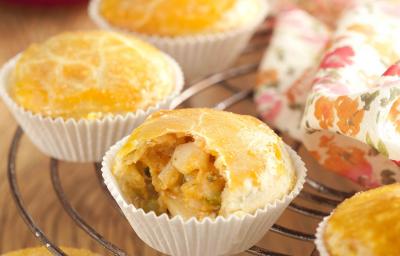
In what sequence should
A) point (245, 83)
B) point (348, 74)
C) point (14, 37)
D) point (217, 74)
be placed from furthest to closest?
point (14, 37), point (245, 83), point (217, 74), point (348, 74)

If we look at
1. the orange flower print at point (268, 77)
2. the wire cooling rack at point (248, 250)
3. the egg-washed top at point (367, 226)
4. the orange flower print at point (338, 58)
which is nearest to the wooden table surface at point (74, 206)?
the wire cooling rack at point (248, 250)

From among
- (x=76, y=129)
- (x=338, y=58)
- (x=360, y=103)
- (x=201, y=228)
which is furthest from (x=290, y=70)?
(x=201, y=228)

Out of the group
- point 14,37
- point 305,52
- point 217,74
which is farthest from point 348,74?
point 14,37

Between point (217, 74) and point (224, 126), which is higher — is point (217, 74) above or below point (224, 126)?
below

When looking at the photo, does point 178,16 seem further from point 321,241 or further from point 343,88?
point 321,241

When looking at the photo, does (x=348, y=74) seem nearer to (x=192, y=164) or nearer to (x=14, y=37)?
(x=192, y=164)

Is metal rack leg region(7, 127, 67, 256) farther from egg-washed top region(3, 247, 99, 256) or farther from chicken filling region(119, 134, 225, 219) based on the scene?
chicken filling region(119, 134, 225, 219)

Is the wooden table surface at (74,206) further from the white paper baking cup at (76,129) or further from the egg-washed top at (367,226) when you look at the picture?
the egg-washed top at (367,226)
